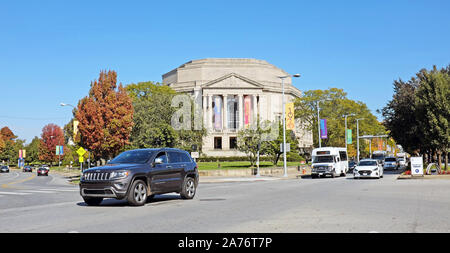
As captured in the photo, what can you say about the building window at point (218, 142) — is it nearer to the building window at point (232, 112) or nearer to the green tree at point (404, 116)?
the building window at point (232, 112)

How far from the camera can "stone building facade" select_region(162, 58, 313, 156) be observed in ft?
308

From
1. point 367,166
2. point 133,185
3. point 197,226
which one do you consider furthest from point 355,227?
point 367,166

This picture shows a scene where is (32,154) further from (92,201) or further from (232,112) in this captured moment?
(92,201)

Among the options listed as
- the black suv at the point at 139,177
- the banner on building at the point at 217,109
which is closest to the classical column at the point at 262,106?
the banner on building at the point at 217,109

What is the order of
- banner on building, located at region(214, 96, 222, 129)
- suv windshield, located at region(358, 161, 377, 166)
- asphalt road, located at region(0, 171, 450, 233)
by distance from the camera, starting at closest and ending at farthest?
asphalt road, located at region(0, 171, 450, 233), suv windshield, located at region(358, 161, 377, 166), banner on building, located at region(214, 96, 222, 129)

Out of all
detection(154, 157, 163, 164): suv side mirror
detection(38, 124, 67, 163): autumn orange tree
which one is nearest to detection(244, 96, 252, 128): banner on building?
detection(38, 124, 67, 163): autumn orange tree

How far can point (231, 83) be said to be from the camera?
9419 centimetres

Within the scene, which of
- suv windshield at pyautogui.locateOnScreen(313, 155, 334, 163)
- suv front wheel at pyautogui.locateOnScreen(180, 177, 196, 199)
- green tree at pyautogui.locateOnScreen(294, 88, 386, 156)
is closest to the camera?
suv front wheel at pyautogui.locateOnScreen(180, 177, 196, 199)

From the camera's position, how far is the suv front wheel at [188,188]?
15344mm

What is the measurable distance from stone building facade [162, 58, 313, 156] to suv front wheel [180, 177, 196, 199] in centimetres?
7107

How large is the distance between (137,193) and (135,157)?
1.34m

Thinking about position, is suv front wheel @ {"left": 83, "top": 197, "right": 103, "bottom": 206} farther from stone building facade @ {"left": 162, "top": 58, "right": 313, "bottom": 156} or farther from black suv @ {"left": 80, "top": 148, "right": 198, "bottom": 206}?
stone building facade @ {"left": 162, "top": 58, "right": 313, "bottom": 156}

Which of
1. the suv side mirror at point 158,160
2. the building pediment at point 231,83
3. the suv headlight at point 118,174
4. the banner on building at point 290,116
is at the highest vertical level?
the building pediment at point 231,83

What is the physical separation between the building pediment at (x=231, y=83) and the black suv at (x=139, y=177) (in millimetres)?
78868
